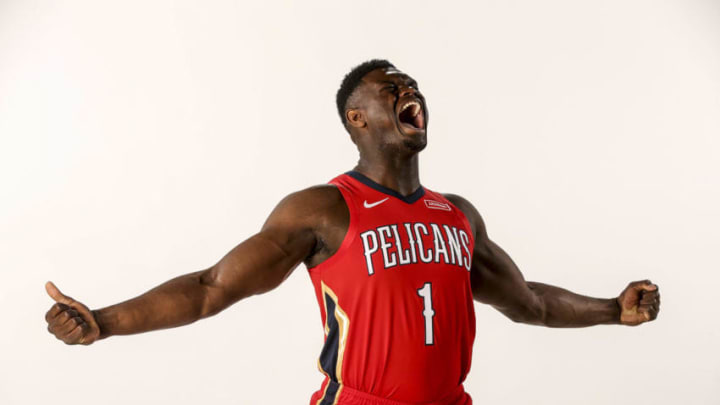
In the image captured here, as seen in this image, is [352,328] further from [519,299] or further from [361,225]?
[519,299]

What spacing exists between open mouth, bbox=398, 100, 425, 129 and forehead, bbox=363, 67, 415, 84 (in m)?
0.14

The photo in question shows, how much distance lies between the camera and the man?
3.08 m

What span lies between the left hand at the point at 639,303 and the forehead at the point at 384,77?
153cm

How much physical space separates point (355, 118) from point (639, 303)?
1.69 metres

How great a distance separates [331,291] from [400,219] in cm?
42

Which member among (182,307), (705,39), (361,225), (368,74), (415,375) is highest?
(705,39)

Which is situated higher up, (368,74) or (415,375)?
(368,74)

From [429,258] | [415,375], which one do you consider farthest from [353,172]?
[415,375]

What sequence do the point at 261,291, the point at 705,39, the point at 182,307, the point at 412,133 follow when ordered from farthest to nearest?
1. the point at 705,39
2. the point at 412,133
3. the point at 261,291
4. the point at 182,307

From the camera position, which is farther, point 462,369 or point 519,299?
point 519,299

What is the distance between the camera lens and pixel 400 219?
10.8 ft

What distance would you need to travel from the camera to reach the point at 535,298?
3891 millimetres

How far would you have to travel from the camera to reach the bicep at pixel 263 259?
10.0ft


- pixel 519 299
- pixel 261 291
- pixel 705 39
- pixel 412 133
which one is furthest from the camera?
pixel 705 39
